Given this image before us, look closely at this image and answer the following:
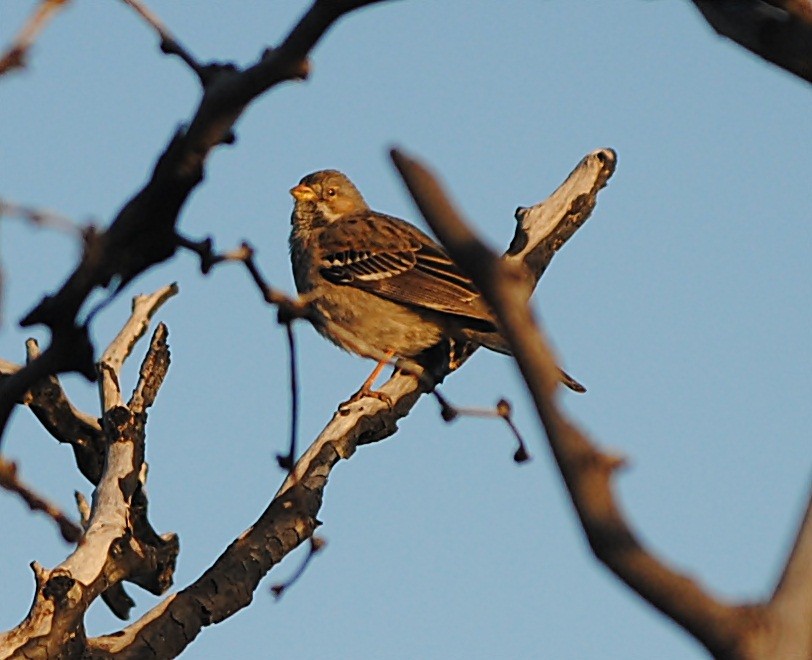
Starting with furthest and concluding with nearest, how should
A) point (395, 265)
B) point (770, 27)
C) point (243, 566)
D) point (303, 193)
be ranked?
1. point (303, 193)
2. point (395, 265)
3. point (243, 566)
4. point (770, 27)

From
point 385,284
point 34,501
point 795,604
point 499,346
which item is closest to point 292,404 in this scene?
point 34,501

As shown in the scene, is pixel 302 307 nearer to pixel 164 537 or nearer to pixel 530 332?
pixel 530 332

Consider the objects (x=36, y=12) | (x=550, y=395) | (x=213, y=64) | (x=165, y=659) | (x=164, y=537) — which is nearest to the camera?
(x=550, y=395)

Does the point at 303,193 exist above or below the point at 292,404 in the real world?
below

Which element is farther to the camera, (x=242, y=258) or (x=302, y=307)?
(x=302, y=307)

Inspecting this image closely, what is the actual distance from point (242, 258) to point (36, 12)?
549mm

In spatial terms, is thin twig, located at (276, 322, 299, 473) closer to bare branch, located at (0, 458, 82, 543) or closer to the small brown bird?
bare branch, located at (0, 458, 82, 543)

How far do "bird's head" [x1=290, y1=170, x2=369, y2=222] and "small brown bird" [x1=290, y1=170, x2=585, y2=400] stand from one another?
5 cm

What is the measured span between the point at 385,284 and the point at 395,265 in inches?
9.0

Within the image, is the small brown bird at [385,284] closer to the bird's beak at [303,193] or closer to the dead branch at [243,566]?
the bird's beak at [303,193]

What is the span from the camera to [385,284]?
9156 mm

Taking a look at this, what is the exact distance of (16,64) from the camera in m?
2.29

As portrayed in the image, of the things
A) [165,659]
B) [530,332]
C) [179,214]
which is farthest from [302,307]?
[165,659]

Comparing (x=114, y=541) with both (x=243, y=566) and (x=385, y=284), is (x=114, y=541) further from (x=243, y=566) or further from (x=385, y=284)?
(x=385, y=284)
